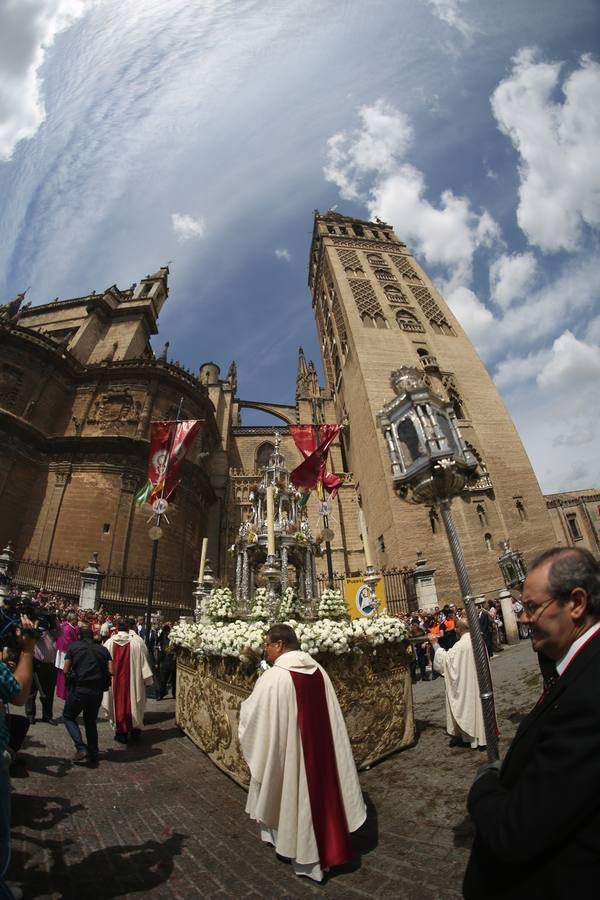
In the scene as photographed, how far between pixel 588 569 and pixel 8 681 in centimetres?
331

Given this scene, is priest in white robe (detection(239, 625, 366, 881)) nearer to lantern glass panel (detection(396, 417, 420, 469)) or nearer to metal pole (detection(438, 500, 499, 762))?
metal pole (detection(438, 500, 499, 762))

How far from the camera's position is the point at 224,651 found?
485cm

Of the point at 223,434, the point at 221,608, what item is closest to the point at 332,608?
the point at 221,608

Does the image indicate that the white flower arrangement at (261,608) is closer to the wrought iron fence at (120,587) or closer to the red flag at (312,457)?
the red flag at (312,457)

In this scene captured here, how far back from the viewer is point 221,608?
6207 millimetres

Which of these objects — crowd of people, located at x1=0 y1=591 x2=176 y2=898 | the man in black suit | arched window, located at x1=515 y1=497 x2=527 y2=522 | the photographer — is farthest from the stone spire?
the man in black suit

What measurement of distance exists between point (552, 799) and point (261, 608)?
4946 mm

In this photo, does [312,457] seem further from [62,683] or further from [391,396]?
[391,396]

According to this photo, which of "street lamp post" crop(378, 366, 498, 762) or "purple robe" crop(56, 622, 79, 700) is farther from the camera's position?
"purple robe" crop(56, 622, 79, 700)

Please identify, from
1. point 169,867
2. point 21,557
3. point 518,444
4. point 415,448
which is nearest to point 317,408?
point 518,444

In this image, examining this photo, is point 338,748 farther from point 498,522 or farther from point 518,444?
point 518,444

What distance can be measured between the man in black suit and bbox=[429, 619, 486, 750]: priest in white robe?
166 inches

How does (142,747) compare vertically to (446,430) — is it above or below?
below

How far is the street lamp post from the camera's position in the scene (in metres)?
3.87
